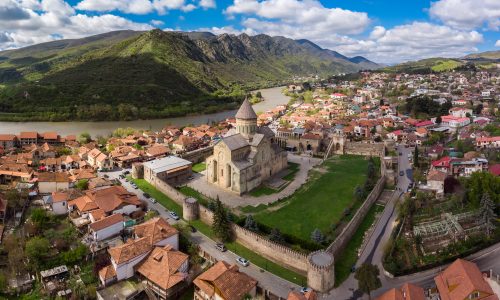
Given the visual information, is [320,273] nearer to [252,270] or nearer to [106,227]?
[252,270]

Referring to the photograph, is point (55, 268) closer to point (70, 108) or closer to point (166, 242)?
point (166, 242)

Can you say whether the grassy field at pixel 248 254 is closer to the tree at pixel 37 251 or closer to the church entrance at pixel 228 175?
the church entrance at pixel 228 175

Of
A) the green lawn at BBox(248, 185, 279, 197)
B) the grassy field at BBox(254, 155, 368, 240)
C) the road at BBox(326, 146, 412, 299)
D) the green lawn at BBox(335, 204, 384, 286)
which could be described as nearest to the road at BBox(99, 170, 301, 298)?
the road at BBox(326, 146, 412, 299)

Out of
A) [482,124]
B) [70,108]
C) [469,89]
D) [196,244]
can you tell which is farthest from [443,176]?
[70,108]

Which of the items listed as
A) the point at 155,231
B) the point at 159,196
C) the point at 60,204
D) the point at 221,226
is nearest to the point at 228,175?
the point at 159,196

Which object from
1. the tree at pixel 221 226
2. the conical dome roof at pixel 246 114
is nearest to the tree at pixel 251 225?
the tree at pixel 221 226

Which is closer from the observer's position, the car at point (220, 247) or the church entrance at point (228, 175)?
the car at point (220, 247)

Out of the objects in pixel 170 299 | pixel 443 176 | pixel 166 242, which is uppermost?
pixel 443 176
